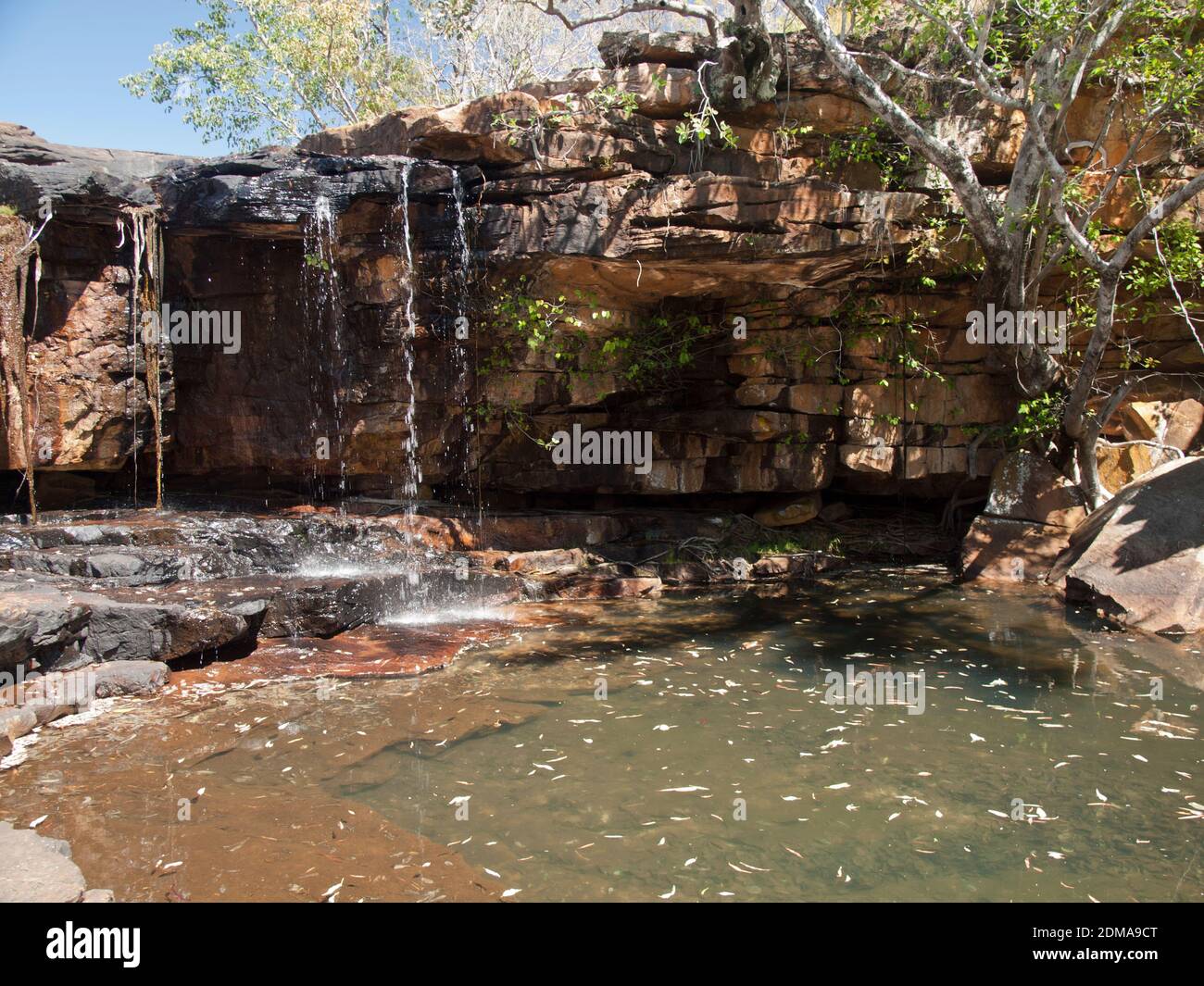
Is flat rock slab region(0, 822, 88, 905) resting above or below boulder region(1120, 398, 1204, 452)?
below

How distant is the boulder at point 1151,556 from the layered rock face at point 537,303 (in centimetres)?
258

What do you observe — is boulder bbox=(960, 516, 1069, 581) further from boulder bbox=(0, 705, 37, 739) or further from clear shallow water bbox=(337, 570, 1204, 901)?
boulder bbox=(0, 705, 37, 739)

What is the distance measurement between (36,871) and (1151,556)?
9.41m

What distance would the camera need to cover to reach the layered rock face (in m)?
9.77

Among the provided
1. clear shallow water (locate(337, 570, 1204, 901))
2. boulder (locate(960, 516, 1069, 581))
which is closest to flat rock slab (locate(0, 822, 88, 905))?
clear shallow water (locate(337, 570, 1204, 901))

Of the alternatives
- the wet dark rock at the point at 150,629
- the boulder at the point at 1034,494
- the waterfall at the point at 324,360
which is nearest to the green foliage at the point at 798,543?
the boulder at the point at 1034,494

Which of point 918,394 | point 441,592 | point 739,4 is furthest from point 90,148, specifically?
point 918,394

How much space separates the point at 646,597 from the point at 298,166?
651 cm

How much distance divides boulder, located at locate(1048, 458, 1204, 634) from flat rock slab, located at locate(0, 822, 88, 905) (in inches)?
339

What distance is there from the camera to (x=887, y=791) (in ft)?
15.4

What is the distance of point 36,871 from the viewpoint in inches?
142

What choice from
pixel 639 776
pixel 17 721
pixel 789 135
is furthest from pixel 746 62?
pixel 17 721

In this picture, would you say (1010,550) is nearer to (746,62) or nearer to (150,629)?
(746,62)
